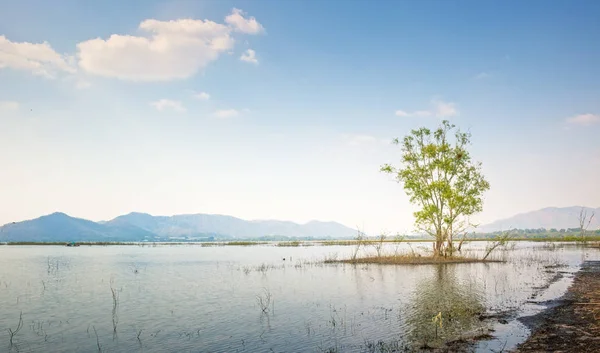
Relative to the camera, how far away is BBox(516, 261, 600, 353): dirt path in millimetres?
14398

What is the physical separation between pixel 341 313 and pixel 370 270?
81.7ft

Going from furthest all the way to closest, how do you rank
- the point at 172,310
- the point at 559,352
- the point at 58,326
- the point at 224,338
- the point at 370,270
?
the point at 370,270
the point at 172,310
the point at 58,326
the point at 224,338
the point at 559,352

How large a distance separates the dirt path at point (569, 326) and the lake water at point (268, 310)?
0.94 metres

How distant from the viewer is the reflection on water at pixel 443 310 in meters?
17.5

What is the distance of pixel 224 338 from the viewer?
18.2 meters

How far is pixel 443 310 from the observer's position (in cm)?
2278

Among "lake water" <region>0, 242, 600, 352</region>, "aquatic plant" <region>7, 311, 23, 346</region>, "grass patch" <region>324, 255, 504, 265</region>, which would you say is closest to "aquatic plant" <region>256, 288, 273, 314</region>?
"lake water" <region>0, 242, 600, 352</region>

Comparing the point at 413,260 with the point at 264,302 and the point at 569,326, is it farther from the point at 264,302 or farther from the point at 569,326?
the point at 569,326

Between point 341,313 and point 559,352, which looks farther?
point 341,313

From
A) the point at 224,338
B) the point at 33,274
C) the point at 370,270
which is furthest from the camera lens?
the point at 370,270

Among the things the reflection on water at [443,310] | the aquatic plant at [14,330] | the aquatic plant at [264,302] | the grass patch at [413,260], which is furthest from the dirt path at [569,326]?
the grass patch at [413,260]

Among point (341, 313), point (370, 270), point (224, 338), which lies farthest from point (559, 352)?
point (370, 270)

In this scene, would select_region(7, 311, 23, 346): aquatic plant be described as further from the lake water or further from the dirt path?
the dirt path

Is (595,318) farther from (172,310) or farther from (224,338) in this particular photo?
(172,310)
